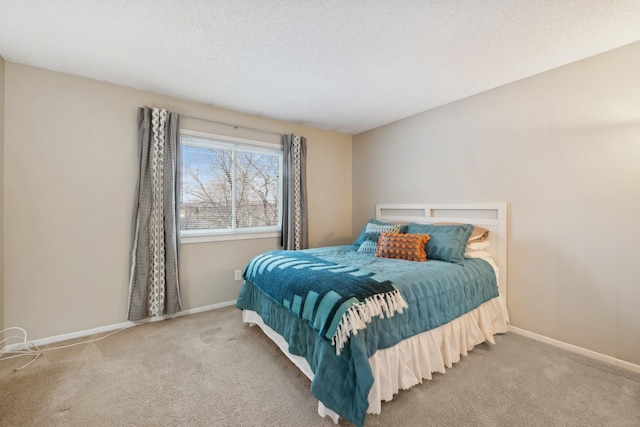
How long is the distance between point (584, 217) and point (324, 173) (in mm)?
2929

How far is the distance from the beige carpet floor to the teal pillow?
0.79 metres

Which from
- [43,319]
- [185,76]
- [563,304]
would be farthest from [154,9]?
[563,304]

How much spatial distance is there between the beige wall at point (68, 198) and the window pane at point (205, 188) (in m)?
0.37

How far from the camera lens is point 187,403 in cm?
156

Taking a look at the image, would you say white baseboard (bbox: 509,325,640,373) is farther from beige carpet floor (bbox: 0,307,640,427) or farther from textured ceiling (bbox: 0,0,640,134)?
textured ceiling (bbox: 0,0,640,134)

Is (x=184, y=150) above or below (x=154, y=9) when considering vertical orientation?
below

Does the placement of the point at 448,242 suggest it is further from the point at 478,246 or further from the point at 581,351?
the point at 581,351

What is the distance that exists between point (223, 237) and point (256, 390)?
1876mm

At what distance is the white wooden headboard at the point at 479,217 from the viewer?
252 centimetres

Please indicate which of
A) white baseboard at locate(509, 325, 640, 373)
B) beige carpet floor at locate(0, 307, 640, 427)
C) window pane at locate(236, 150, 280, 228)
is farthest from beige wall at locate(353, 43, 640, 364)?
window pane at locate(236, 150, 280, 228)

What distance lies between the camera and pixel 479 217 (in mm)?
2730

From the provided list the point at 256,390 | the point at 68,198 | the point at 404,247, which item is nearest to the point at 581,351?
the point at 404,247

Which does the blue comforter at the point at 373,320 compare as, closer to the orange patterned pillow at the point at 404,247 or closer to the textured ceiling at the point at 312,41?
the orange patterned pillow at the point at 404,247

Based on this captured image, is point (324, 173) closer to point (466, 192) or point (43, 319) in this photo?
point (466, 192)
